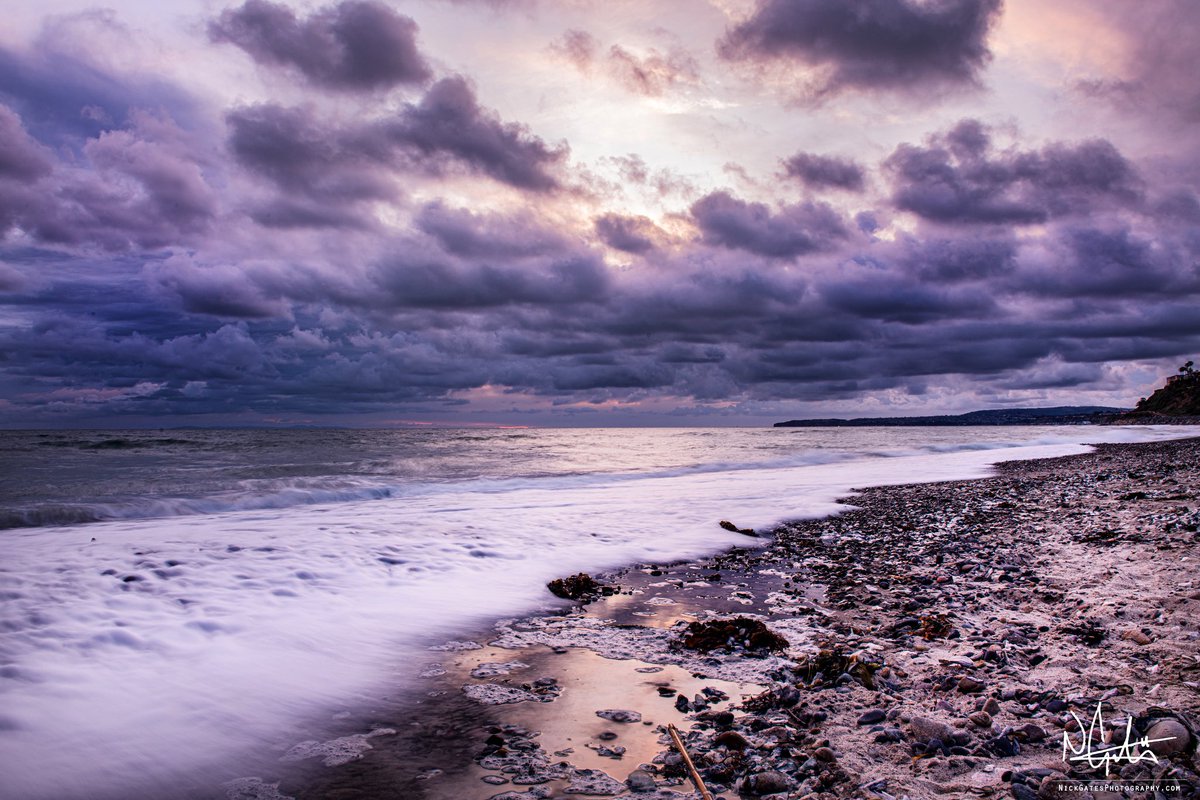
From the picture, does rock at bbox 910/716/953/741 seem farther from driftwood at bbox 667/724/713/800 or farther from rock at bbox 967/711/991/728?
driftwood at bbox 667/724/713/800

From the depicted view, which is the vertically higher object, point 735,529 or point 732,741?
point 732,741

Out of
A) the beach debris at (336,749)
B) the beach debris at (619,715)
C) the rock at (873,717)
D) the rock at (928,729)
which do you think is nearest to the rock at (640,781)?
the beach debris at (619,715)

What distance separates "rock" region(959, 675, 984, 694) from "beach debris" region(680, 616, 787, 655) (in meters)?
1.46

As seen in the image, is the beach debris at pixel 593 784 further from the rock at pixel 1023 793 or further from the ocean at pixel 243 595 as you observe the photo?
the ocean at pixel 243 595

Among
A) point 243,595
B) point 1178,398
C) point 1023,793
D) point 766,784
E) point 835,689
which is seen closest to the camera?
point 1023,793

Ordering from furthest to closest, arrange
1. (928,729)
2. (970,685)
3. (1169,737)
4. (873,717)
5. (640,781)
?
(970,685), (873,717), (928,729), (640,781), (1169,737)

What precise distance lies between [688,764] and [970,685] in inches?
84.4

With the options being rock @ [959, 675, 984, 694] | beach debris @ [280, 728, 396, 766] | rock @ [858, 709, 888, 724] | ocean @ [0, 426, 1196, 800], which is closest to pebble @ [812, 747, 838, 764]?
rock @ [858, 709, 888, 724]

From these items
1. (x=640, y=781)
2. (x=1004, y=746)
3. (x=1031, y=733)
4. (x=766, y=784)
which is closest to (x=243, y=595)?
(x=640, y=781)

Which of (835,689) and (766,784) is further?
(835,689)

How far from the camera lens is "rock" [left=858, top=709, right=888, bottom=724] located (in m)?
3.71

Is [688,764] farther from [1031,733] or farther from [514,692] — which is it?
[1031,733]

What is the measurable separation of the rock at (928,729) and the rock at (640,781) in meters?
1.54

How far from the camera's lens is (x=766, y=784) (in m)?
3.09
